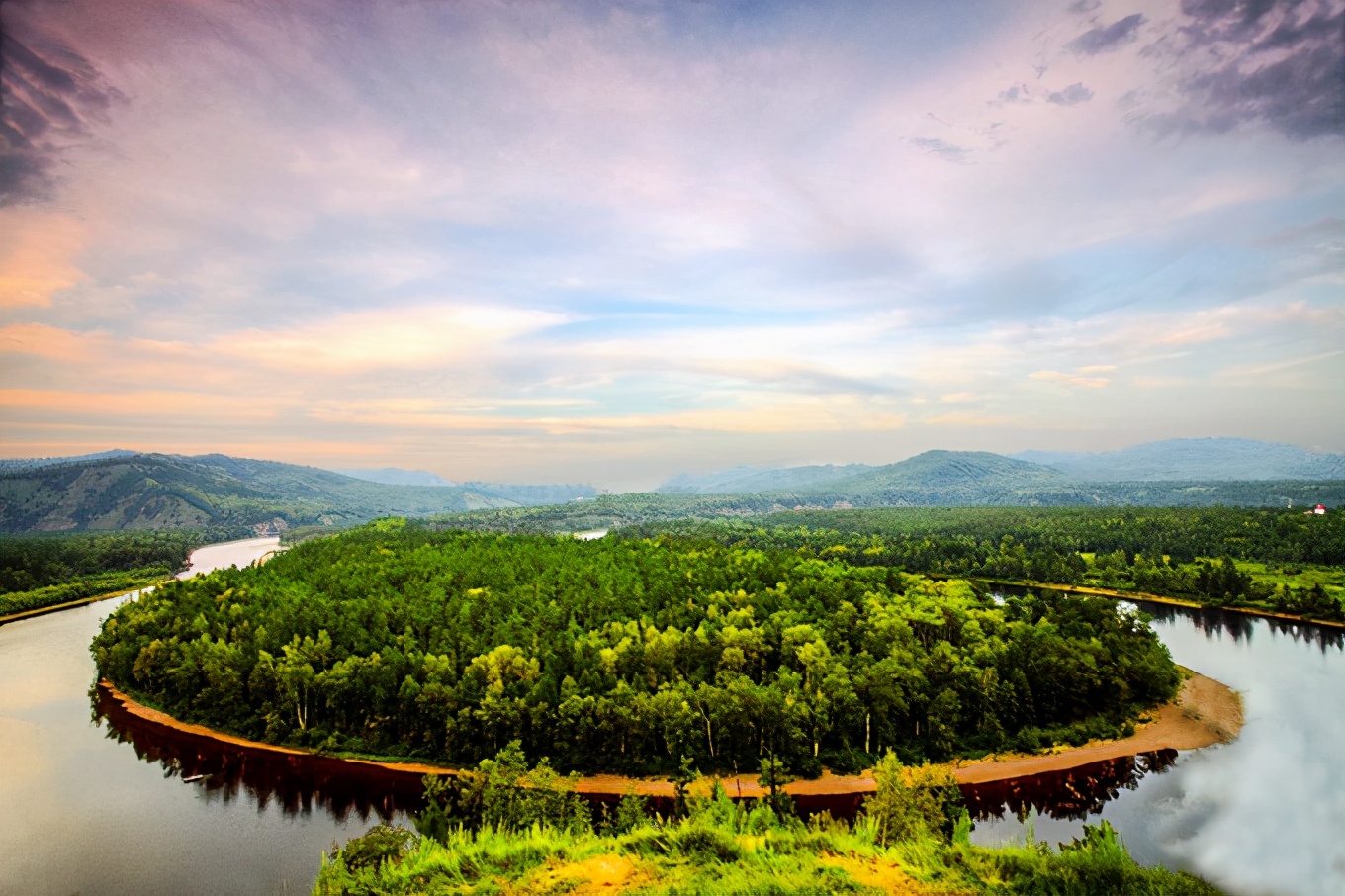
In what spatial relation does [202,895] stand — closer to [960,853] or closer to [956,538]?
[960,853]

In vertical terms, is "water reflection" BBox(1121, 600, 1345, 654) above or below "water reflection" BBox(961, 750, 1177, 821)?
above

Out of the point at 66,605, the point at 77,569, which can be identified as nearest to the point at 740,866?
the point at 66,605

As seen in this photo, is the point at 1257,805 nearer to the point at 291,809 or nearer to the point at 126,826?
the point at 291,809

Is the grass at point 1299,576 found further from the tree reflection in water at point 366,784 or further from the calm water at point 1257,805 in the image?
the tree reflection in water at point 366,784

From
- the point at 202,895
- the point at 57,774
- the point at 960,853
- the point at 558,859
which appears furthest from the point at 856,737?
the point at 57,774

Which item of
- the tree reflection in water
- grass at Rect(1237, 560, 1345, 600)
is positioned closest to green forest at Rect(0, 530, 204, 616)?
the tree reflection in water

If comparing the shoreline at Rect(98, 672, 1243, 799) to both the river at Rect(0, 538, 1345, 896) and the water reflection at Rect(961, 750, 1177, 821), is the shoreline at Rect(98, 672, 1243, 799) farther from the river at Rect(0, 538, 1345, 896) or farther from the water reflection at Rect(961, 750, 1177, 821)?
the river at Rect(0, 538, 1345, 896)
